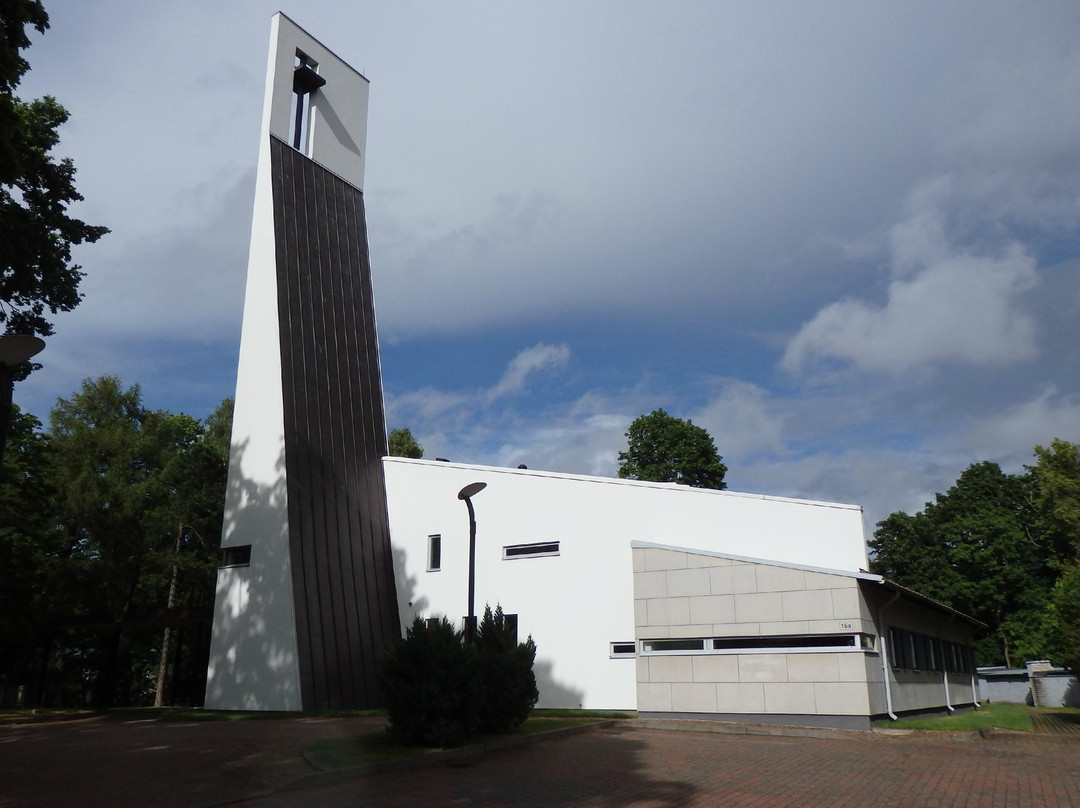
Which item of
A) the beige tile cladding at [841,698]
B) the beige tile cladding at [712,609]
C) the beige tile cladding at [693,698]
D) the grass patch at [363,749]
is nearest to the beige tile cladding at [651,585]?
the beige tile cladding at [712,609]

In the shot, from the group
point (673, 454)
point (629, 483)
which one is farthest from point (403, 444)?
point (629, 483)

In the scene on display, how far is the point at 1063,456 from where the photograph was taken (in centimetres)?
4125

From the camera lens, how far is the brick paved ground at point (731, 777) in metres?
8.75

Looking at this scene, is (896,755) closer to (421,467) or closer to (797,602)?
(797,602)

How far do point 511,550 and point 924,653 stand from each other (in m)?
10.9

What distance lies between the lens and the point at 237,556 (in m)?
20.9

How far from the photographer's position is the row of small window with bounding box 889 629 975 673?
18.5 meters

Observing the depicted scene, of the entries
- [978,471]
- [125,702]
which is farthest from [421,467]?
[978,471]

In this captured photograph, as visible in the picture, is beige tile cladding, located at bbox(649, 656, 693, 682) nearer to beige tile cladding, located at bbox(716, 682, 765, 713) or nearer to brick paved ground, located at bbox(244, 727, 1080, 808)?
beige tile cladding, located at bbox(716, 682, 765, 713)

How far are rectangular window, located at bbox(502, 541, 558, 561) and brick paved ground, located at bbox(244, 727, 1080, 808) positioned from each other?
297 inches

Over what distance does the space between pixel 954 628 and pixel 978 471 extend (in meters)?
27.4

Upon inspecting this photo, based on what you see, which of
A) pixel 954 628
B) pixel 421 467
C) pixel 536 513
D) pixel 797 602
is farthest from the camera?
pixel 954 628

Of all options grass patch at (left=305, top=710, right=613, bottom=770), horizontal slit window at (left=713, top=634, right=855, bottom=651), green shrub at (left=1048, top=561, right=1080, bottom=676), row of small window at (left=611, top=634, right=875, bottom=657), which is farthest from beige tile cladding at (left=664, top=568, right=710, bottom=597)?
green shrub at (left=1048, top=561, right=1080, bottom=676)

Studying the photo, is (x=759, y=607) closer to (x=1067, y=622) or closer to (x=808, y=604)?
(x=808, y=604)
